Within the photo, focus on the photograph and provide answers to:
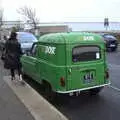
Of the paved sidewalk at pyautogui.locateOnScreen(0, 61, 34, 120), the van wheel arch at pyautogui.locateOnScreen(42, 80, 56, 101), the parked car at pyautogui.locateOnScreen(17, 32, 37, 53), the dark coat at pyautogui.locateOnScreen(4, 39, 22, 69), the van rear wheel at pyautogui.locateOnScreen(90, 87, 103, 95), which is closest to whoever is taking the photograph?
the paved sidewalk at pyautogui.locateOnScreen(0, 61, 34, 120)

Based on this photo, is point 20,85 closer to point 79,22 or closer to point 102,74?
point 102,74

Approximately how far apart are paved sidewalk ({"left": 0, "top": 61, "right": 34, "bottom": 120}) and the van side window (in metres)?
1.86

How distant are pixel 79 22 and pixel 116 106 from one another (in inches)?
2841

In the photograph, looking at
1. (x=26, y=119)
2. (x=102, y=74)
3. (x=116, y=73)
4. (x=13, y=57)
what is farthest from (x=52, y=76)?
(x=116, y=73)

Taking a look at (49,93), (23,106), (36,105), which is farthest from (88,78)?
(23,106)

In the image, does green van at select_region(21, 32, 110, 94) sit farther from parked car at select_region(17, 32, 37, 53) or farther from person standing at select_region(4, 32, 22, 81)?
parked car at select_region(17, 32, 37, 53)

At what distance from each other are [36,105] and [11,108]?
63 centimetres

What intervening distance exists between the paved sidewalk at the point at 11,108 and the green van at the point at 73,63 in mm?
1038

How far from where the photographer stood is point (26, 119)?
7.02 meters

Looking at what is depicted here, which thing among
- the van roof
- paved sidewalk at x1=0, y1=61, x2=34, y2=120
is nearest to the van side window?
the van roof

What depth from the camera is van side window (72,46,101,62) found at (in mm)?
8984

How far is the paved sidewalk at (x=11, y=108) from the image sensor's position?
286 inches

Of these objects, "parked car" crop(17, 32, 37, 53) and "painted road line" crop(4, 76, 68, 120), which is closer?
"painted road line" crop(4, 76, 68, 120)

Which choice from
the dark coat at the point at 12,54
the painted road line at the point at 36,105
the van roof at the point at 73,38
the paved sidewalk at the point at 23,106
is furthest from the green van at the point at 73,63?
the dark coat at the point at 12,54
